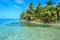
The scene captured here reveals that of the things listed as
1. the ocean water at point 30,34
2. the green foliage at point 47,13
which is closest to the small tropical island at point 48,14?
the green foliage at point 47,13

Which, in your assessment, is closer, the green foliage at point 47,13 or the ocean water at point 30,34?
the ocean water at point 30,34

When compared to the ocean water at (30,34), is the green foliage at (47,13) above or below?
above

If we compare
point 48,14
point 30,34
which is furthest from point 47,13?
point 30,34

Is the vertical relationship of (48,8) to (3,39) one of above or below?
above

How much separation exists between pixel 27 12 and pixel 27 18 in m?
1.71

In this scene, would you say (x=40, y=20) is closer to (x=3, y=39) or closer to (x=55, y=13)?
(x=55, y=13)

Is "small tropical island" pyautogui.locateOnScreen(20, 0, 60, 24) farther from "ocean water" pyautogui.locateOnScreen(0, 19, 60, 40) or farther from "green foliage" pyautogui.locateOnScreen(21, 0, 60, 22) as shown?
"ocean water" pyautogui.locateOnScreen(0, 19, 60, 40)

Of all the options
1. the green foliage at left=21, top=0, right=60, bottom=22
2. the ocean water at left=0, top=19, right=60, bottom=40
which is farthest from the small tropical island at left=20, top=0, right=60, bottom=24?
the ocean water at left=0, top=19, right=60, bottom=40

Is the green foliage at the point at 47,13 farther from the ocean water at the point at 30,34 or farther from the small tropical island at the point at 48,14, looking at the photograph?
the ocean water at the point at 30,34

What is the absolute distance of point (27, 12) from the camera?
133 feet

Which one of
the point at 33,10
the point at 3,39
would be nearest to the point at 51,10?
the point at 33,10

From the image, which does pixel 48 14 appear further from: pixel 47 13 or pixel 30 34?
pixel 30 34

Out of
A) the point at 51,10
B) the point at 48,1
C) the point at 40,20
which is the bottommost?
the point at 40,20

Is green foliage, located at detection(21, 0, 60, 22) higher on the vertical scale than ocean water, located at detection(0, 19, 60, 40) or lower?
higher
